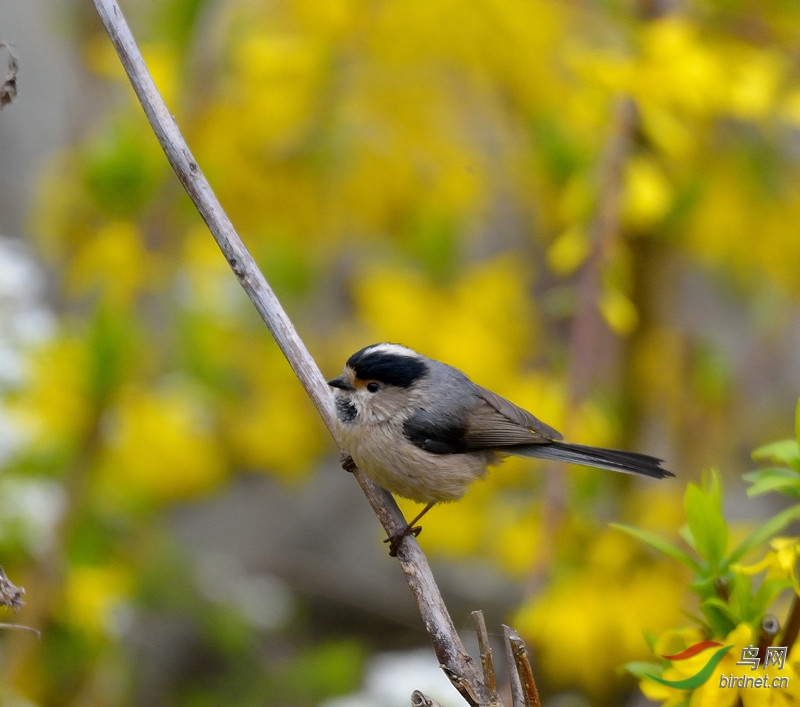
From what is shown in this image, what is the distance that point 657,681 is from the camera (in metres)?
1.38

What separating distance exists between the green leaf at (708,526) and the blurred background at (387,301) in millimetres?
841

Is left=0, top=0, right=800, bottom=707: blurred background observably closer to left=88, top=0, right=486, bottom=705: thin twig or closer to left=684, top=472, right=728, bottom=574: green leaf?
left=88, top=0, right=486, bottom=705: thin twig

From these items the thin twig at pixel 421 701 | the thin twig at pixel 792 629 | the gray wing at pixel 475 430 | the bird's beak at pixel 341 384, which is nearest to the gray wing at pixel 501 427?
the gray wing at pixel 475 430

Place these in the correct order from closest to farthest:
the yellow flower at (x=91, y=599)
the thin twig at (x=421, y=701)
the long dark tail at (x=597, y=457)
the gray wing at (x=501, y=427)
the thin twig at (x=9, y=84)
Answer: the thin twig at (x=421, y=701) → the thin twig at (x=9, y=84) → the long dark tail at (x=597, y=457) → the gray wing at (x=501, y=427) → the yellow flower at (x=91, y=599)

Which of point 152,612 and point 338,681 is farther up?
point 152,612

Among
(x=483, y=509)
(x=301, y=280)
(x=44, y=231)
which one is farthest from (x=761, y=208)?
(x=44, y=231)

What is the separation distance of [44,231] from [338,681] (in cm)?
214

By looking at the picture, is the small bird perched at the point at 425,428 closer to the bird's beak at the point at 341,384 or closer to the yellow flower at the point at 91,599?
the bird's beak at the point at 341,384

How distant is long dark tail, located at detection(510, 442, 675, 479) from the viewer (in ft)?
6.08

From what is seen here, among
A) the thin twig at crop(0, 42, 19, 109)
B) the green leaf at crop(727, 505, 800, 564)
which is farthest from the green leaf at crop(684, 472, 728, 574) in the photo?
the thin twig at crop(0, 42, 19, 109)

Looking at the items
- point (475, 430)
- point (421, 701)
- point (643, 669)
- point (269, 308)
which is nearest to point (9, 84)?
point (269, 308)

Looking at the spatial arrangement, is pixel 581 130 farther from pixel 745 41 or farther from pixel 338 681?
pixel 338 681

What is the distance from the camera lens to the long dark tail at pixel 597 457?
6.08 ft

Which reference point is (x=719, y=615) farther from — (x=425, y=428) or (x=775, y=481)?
(x=425, y=428)
